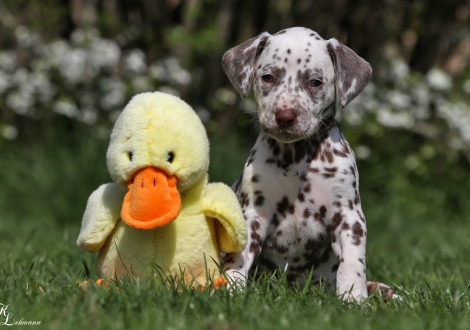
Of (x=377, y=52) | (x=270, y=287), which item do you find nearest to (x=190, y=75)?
(x=377, y=52)

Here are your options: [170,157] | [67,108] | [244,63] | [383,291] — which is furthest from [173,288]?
[67,108]

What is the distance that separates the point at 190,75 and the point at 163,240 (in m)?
6.09

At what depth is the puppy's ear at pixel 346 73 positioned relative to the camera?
4.09 meters

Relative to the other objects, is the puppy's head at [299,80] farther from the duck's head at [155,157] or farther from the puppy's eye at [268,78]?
the duck's head at [155,157]

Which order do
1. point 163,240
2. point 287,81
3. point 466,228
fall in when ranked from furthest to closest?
point 466,228 < point 287,81 < point 163,240

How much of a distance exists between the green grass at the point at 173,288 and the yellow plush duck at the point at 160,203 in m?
0.25

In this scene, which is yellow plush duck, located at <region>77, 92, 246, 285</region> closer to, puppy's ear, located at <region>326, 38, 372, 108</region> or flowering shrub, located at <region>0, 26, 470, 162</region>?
puppy's ear, located at <region>326, 38, 372, 108</region>

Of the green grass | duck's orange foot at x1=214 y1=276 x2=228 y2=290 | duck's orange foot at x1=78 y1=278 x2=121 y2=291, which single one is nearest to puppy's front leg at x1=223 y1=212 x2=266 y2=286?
duck's orange foot at x1=214 y1=276 x2=228 y2=290

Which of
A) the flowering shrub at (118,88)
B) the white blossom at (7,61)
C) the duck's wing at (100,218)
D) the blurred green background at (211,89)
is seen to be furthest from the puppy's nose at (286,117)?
the white blossom at (7,61)

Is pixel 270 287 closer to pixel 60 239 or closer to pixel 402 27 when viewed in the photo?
pixel 60 239

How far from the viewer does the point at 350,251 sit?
153 inches

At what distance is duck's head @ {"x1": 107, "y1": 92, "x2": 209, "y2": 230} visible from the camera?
335cm

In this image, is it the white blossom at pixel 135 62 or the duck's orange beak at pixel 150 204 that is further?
the white blossom at pixel 135 62

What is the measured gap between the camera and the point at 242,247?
12.3 feet
